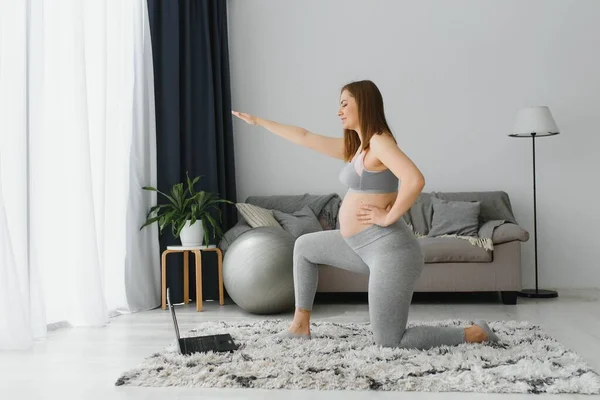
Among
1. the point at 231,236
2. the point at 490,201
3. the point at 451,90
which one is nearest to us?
the point at 231,236

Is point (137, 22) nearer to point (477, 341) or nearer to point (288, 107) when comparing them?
point (288, 107)

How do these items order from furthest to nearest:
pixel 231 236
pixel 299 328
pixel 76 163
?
pixel 231 236 → pixel 76 163 → pixel 299 328

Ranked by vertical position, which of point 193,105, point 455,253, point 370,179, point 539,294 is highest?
point 193,105

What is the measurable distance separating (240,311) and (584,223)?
2889 mm

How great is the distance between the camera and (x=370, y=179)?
A: 108 inches

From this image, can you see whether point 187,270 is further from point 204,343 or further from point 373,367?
point 373,367

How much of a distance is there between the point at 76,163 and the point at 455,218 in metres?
2.62

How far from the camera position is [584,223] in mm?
5172

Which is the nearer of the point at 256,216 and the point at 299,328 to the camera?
the point at 299,328

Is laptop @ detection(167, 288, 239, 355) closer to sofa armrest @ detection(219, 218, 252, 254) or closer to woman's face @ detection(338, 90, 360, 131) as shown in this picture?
woman's face @ detection(338, 90, 360, 131)

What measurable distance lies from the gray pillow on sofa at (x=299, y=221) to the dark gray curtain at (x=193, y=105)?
21.0 inches

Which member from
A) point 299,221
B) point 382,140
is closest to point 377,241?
point 382,140

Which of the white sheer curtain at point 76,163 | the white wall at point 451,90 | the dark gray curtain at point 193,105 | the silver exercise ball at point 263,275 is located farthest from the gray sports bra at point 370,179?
the white wall at point 451,90

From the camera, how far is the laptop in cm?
267
